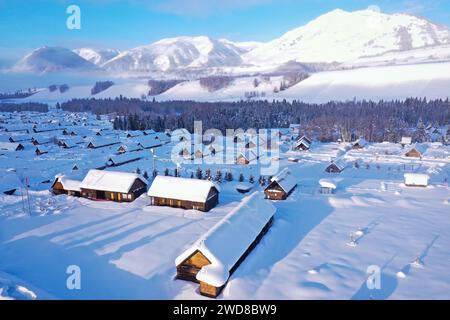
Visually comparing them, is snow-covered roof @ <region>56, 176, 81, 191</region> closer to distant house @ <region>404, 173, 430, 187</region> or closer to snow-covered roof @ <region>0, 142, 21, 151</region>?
distant house @ <region>404, 173, 430, 187</region>

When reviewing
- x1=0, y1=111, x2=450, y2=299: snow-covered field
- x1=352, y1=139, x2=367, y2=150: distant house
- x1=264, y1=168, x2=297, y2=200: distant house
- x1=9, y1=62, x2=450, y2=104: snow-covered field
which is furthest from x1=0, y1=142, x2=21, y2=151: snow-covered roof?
x1=9, y1=62, x2=450, y2=104: snow-covered field

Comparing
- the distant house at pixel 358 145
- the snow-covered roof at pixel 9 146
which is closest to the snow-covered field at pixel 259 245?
the distant house at pixel 358 145

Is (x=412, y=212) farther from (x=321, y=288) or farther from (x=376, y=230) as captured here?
(x=321, y=288)

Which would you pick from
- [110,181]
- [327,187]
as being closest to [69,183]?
[110,181]

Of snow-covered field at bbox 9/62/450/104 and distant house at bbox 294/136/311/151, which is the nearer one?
distant house at bbox 294/136/311/151

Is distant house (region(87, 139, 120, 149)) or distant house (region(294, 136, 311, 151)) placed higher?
distant house (region(87, 139, 120, 149))

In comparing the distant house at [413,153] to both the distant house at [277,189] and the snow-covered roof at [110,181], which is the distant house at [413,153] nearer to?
the distant house at [277,189]

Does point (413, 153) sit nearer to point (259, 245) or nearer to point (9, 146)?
point (259, 245)
